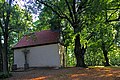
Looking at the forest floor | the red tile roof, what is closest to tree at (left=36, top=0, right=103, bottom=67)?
the red tile roof

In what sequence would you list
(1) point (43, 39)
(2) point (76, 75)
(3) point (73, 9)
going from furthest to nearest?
(1) point (43, 39) → (3) point (73, 9) → (2) point (76, 75)

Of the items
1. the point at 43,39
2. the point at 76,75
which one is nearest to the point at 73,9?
the point at 43,39

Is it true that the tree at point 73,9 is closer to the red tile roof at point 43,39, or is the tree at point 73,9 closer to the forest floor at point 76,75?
the red tile roof at point 43,39

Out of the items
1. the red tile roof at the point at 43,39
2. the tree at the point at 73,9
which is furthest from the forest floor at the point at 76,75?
the red tile roof at the point at 43,39

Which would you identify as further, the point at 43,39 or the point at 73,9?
the point at 43,39

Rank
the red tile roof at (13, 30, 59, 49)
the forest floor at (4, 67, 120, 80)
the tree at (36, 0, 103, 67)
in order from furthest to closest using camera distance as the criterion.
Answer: the red tile roof at (13, 30, 59, 49)
the tree at (36, 0, 103, 67)
the forest floor at (4, 67, 120, 80)

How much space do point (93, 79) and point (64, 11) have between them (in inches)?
531

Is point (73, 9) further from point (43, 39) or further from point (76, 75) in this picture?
point (76, 75)

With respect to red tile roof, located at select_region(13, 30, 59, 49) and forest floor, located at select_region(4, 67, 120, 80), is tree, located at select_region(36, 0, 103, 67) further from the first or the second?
Result: forest floor, located at select_region(4, 67, 120, 80)

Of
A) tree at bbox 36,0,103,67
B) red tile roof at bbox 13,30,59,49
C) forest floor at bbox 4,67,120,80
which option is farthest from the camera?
red tile roof at bbox 13,30,59,49

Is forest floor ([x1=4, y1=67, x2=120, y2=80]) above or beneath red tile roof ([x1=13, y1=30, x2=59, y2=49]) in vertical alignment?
beneath

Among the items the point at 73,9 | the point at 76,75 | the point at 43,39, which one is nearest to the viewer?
the point at 76,75

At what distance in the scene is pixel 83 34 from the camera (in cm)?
2478

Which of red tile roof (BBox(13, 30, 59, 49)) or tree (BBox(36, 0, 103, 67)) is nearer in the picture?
tree (BBox(36, 0, 103, 67))
